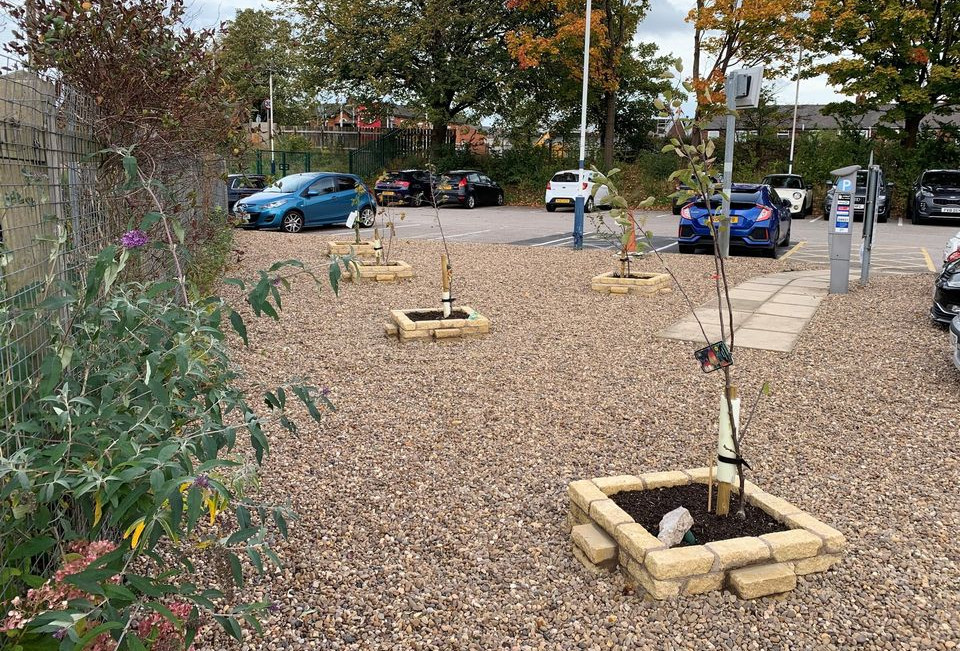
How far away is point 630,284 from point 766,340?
2693 millimetres

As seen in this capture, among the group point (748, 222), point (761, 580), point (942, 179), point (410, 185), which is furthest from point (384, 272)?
point (942, 179)

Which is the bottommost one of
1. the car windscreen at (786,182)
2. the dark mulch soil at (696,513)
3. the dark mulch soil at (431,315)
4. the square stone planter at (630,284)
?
the dark mulch soil at (696,513)

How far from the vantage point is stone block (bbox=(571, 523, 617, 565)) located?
→ 10.8 feet

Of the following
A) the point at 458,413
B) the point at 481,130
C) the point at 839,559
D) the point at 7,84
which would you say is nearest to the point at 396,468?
the point at 458,413

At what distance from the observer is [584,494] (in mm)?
3615

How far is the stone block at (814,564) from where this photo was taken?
3.24 metres

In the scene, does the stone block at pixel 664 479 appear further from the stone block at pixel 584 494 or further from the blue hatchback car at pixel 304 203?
the blue hatchback car at pixel 304 203

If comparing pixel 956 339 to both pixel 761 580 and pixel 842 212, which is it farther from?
pixel 761 580

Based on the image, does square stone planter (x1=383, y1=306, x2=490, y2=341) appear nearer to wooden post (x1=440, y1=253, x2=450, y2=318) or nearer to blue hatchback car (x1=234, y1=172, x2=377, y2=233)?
wooden post (x1=440, y1=253, x2=450, y2=318)

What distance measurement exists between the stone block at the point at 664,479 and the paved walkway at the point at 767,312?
13.0 ft

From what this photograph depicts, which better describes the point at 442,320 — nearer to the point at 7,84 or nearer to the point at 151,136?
the point at 151,136

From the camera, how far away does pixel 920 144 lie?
28.6 meters

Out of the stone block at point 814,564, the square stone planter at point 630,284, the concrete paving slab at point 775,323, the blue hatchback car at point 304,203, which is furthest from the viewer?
the blue hatchback car at point 304,203

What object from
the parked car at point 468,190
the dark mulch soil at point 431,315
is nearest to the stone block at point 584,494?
the dark mulch soil at point 431,315
